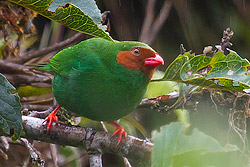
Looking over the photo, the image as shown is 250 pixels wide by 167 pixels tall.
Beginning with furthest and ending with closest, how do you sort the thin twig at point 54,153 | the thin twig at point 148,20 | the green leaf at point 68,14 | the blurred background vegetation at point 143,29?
the thin twig at point 148,20
the blurred background vegetation at point 143,29
the thin twig at point 54,153
the green leaf at point 68,14

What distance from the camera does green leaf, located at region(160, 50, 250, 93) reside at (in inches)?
76.9

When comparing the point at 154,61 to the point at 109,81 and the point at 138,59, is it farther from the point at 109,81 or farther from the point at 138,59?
the point at 109,81

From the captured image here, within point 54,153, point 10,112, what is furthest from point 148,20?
point 10,112

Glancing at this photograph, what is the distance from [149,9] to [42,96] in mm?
2003

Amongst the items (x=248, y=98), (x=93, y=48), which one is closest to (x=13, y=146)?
(x=93, y=48)

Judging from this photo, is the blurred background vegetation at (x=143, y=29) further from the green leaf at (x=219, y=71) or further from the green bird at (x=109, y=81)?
the green leaf at (x=219, y=71)

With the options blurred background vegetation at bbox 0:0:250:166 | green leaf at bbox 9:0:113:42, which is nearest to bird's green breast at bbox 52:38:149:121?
green leaf at bbox 9:0:113:42

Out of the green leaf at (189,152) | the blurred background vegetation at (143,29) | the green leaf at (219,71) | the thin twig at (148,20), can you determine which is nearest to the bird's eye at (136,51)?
A: the green leaf at (219,71)

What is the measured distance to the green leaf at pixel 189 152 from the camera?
2.63 feet

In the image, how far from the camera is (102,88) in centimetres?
215

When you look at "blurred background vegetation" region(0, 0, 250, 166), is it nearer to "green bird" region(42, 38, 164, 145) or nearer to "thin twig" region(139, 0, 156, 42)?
"thin twig" region(139, 0, 156, 42)

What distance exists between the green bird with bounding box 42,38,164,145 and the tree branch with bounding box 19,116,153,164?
0.19 feet

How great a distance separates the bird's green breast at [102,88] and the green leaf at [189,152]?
1.19 m

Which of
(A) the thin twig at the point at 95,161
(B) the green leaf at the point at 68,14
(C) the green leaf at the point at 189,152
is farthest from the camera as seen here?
(A) the thin twig at the point at 95,161
